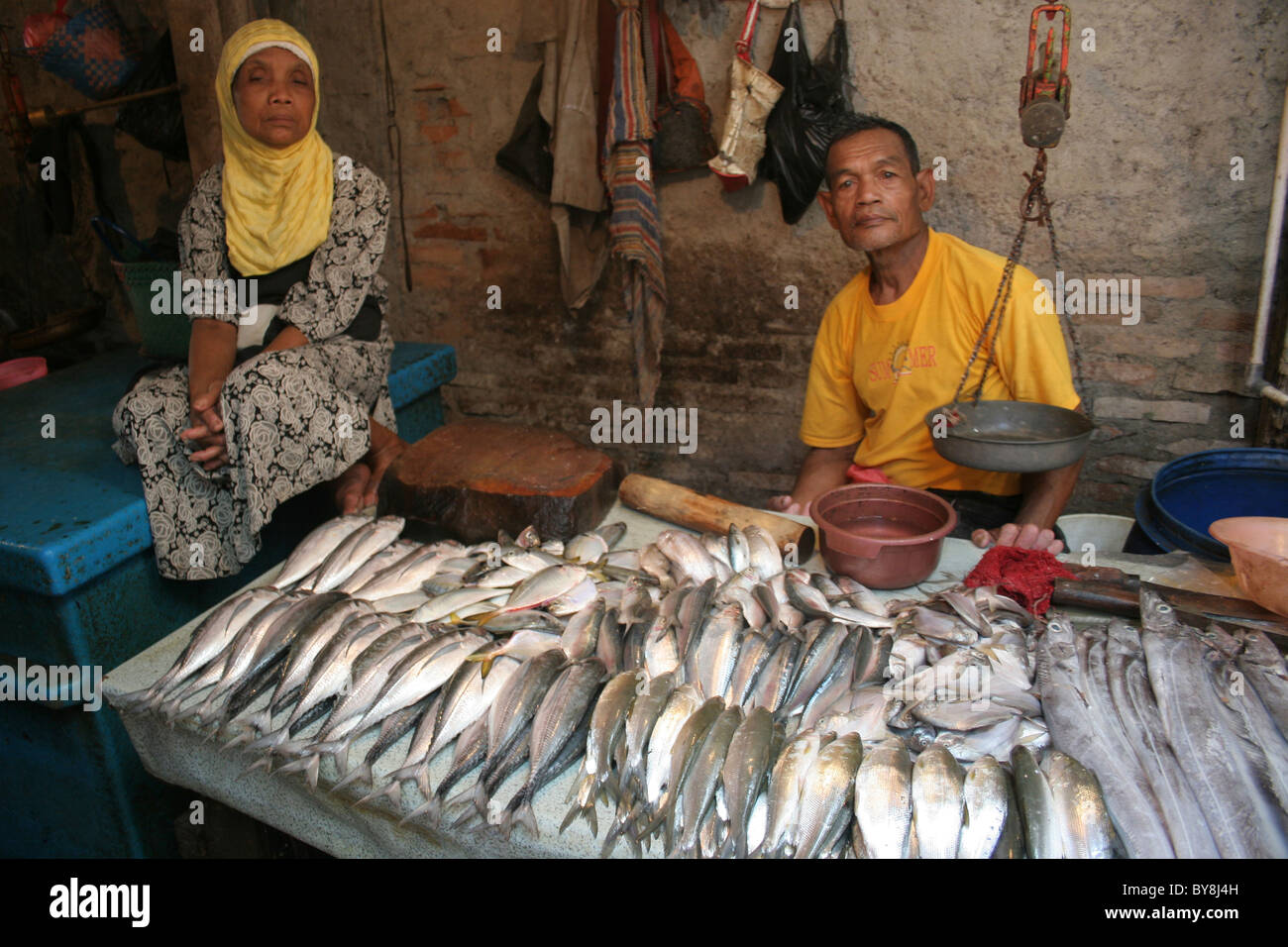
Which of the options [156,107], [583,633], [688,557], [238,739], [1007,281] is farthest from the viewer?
[156,107]

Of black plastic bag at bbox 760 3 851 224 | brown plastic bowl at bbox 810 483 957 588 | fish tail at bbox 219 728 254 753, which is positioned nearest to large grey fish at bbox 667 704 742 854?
brown plastic bowl at bbox 810 483 957 588

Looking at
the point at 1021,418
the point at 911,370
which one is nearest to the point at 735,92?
the point at 911,370

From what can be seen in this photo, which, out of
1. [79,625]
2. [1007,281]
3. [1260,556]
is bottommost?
[79,625]

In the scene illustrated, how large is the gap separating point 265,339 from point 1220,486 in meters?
3.94

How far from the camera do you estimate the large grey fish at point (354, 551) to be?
263cm

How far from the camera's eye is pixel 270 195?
3.59m

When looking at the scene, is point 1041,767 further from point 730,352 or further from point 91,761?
point 730,352

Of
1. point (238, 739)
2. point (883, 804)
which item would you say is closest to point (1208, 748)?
point (883, 804)

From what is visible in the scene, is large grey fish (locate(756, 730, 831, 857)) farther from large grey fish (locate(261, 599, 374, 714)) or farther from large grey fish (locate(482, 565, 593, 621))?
large grey fish (locate(261, 599, 374, 714))

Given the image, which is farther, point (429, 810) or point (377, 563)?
point (377, 563)

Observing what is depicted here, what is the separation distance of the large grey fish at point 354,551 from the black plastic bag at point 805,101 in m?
2.73

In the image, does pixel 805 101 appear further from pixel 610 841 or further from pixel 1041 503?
pixel 610 841

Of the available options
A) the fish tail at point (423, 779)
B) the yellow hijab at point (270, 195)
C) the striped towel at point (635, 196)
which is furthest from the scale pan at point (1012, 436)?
the yellow hijab at point (270, 195)

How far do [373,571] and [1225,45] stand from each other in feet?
13.3
